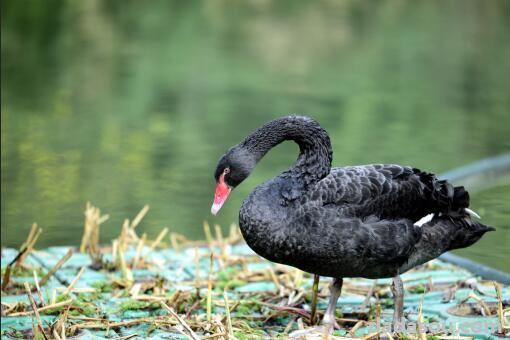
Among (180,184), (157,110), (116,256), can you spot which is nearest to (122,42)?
(157,110)

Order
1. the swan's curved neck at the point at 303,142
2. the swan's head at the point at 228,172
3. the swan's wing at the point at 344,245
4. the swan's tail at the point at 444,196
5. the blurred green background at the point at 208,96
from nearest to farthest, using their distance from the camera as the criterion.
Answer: the swan's wing at the point at 344,245
the swan's head at the point at 228,172
the swan's curved neck at the point at 303,142
the swan's tail at the point at 444,196
the blurred green background at the point at 208,96

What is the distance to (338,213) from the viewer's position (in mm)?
3305

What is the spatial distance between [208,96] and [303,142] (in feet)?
23.4

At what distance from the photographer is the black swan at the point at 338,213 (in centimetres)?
324

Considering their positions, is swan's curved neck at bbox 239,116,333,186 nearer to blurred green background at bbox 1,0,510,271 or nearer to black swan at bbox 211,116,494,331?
black swan at bbox 211,116,494,331

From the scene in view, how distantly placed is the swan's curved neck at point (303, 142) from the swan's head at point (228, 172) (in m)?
0.10

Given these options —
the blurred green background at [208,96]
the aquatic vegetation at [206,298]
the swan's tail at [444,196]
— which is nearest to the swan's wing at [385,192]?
the swan's tail at [444,196]

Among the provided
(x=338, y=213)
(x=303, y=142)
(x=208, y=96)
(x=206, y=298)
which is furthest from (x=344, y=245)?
(x=208, y=96)

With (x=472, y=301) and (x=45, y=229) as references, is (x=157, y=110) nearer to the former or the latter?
(x=45, y=229)

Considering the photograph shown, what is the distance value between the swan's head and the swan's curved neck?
0.10 meters

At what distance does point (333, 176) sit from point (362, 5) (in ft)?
49.9

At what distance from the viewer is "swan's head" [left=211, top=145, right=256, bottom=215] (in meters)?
3.34

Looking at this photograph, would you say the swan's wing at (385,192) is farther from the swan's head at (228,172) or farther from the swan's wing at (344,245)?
the swan's head at (228,172)

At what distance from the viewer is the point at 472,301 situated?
146 inches
